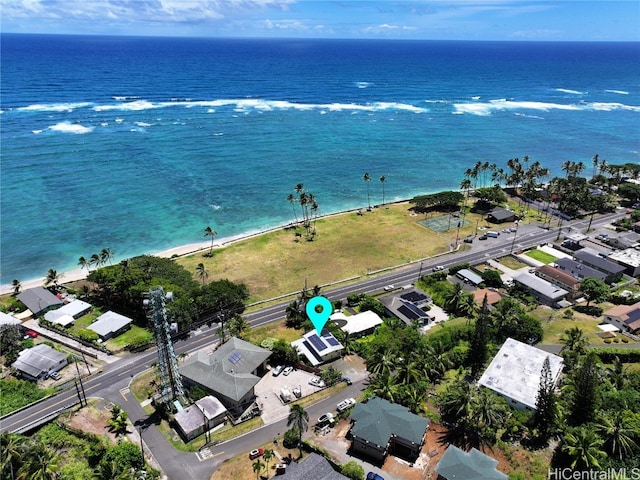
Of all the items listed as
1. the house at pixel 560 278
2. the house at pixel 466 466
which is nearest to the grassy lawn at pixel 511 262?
the house at pixel 560 278

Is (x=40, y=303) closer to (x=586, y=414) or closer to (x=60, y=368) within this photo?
(x=60, y=368)

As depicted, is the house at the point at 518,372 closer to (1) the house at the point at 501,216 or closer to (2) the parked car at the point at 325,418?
(2) the parked car at the point at 325,418

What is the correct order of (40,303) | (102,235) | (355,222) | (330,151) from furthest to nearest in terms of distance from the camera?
(330,151), (355,222), (102,235), (40,303)

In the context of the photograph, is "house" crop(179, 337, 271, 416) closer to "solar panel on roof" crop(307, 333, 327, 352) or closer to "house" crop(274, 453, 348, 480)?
"solar panel on roof" crop(307, 333, 327, 352)

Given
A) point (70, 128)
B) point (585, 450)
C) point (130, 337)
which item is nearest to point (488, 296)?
point (585, 450)

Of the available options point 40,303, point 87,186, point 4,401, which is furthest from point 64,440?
point 87,186

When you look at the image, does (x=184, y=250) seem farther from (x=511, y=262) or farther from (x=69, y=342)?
(x=511, y=262)
